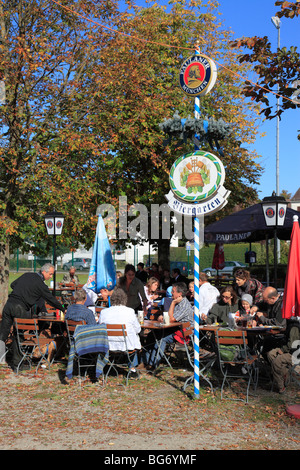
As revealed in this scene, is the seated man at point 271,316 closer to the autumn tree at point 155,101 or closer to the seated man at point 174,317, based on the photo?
the seated man at point 174,317

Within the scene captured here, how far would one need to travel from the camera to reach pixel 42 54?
12891mm

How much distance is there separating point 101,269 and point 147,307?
1612mm

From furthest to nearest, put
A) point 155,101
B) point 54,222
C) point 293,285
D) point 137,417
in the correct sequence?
point 155,101 < point 54,222 < point 293,285 < point 137,417

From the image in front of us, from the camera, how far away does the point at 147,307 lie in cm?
1045

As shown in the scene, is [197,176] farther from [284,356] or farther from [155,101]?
[155,101]

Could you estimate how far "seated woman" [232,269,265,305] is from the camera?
9805mm

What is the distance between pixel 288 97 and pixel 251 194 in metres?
15.1

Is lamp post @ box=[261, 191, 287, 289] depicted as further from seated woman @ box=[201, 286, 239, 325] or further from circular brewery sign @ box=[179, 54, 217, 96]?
circular brewery sign @ box=[179, 54, 217, 96]

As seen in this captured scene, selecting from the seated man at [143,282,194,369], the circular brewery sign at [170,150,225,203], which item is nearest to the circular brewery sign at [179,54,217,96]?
the circular brewery sign at [170,150,225,203]

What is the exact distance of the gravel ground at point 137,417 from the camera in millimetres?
5316

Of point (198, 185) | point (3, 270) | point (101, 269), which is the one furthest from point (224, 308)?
point (3, 270)

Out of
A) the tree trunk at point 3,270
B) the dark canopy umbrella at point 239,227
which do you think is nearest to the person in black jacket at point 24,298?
the tree trunk at point 3,270

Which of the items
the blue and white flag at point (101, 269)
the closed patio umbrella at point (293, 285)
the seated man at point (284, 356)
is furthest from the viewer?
the blue and white flag at point (101, 269)

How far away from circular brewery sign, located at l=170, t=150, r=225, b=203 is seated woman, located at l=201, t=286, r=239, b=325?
2.38 m
